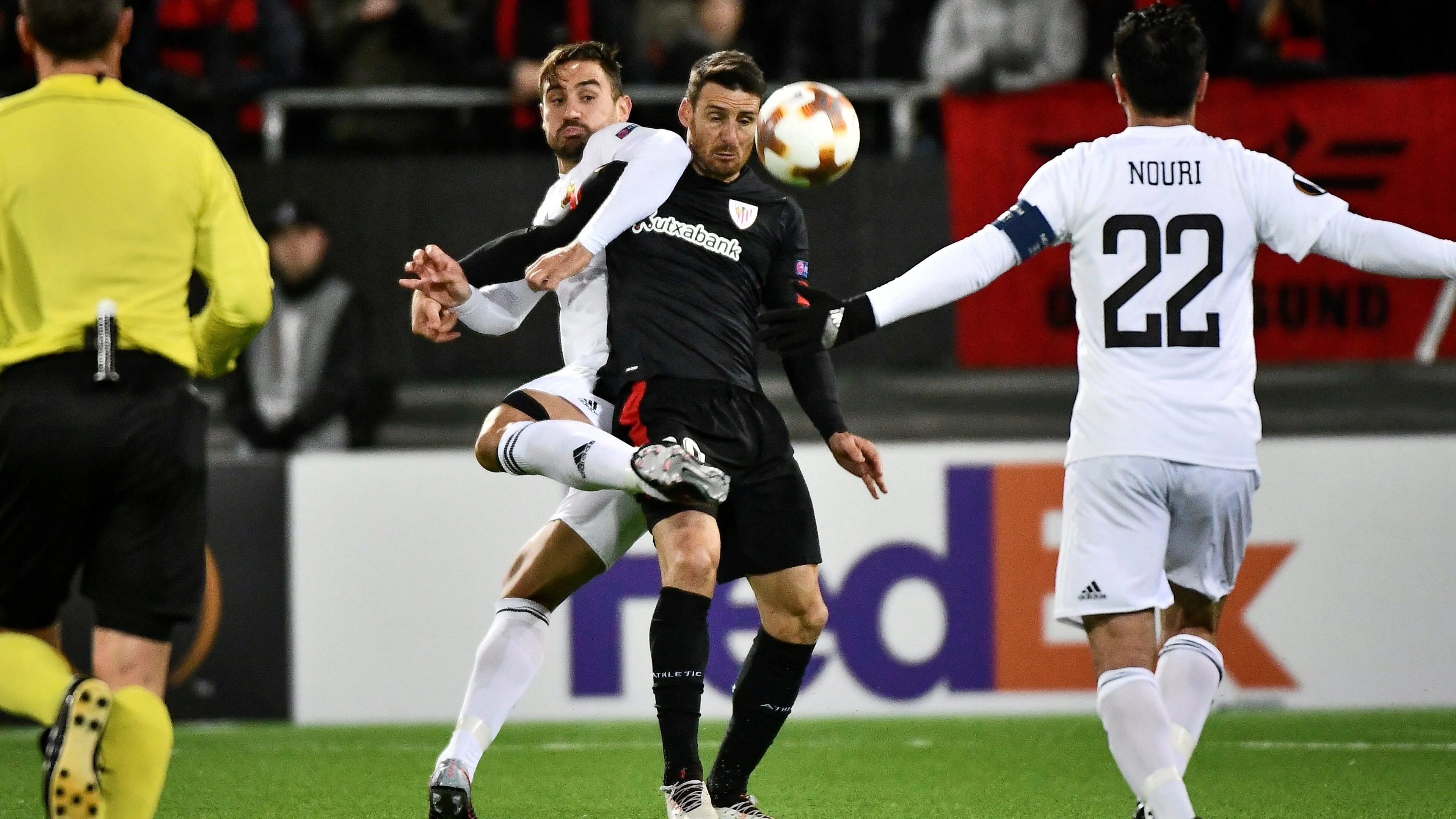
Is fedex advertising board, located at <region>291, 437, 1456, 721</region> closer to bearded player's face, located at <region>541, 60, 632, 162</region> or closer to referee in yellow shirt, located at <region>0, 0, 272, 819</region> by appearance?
bearded player's face, located at <region>541, 60, 632, 162</region>

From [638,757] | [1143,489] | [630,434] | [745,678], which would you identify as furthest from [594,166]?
[638,757]

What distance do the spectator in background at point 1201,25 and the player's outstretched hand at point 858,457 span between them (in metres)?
4.84

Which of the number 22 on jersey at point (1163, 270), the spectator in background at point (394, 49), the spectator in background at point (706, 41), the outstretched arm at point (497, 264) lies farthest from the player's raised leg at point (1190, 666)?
the spectator in background at point (394, 49)

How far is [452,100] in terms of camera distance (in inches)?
383

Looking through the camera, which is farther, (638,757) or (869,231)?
(869,231)

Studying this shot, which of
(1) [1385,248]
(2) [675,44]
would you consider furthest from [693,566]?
(2) [675,44]

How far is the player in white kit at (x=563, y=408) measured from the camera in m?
4.91

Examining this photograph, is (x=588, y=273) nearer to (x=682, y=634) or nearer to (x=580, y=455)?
(x=580, y=455)

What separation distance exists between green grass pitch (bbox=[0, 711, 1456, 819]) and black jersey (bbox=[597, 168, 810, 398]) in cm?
137

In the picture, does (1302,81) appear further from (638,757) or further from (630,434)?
(630,434)

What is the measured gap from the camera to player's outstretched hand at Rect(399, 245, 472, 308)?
4.98 meters

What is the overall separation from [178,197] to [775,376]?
20.1 feet

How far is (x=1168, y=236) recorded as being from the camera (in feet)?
13.6

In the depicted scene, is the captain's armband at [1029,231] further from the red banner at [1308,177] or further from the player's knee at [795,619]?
the red banner at [1308,177]
